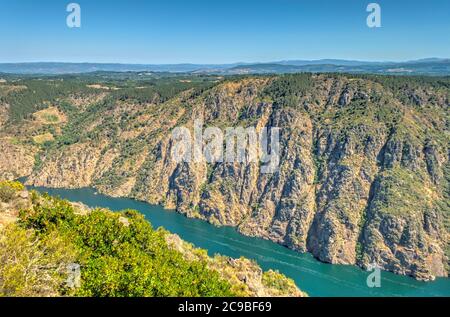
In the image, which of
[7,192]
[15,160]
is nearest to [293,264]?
[7,192]

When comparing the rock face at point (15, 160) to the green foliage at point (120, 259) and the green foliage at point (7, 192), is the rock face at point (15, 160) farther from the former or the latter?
the green foliage at point (120, 259)

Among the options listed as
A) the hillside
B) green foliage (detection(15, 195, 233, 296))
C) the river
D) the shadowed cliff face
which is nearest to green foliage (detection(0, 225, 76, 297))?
the hillside

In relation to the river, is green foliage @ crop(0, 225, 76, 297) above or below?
above

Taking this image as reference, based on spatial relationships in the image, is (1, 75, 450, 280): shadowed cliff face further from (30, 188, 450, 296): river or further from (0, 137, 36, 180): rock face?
(0, 137, 36, 180): rock face

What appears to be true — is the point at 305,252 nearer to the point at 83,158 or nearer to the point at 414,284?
the point at 414,284

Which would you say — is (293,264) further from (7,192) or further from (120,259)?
(120,259)

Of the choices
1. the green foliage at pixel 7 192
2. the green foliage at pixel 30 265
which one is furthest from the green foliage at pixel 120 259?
the green foliage at pixel 7 192
